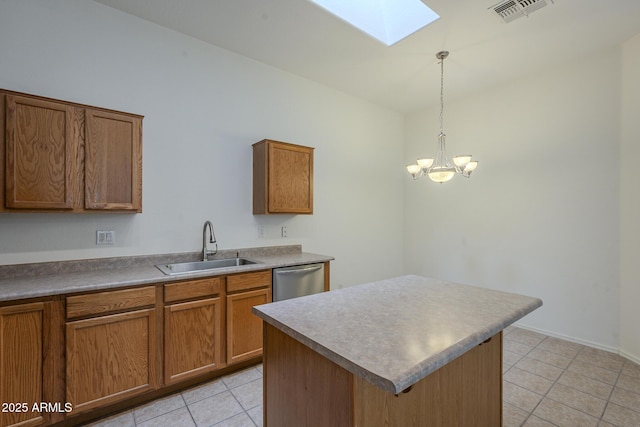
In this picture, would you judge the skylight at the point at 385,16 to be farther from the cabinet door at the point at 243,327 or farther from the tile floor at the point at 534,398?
the tile floor at the point at 534,398

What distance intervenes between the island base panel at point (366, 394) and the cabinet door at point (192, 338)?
100 centimetres

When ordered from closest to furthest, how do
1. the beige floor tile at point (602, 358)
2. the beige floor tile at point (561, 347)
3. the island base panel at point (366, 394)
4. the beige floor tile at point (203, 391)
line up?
the island base panel at point (366, 394)
the beige floor tile at point (203, 391)
the beige floor tile at point (602, 358)
the beige floor tile at point (561, 347)

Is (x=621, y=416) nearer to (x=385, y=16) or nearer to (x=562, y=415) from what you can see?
(x=562, y=415)

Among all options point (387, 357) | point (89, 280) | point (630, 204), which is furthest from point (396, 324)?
point (630, 204)

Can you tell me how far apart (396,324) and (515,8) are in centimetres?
266

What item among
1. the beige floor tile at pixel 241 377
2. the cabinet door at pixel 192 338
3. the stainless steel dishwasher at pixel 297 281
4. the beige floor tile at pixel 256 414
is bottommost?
the beige floor tile at pixel 241 377

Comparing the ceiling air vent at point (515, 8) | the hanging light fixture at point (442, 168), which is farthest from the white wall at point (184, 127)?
the ceiling air vent at point (515, 8)

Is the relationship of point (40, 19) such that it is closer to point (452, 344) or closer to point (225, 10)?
point (225, 10)

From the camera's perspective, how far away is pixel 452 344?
105 cm

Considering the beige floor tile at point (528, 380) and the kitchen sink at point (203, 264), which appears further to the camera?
the kitchen sink at point (203, 264)

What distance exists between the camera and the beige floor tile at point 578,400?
2.07 meters

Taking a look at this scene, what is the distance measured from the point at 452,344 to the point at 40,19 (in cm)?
332

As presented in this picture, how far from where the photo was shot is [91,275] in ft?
6.98

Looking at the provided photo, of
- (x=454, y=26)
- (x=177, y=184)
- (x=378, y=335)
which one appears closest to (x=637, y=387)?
(x=378, y=335)
